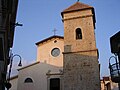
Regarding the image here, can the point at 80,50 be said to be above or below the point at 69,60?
above

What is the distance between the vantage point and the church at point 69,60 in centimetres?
1847

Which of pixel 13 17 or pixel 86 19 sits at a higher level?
pixel 86 19

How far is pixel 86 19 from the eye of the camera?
819 inches

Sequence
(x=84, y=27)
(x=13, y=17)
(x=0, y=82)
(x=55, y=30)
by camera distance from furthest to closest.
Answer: (x=55, y=30) < (x=84, y=27) < (x=13, y=17) < (x=0, y=82)

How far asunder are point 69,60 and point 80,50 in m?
1.49

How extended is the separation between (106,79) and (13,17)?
64.7 ft

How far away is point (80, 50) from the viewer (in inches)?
771

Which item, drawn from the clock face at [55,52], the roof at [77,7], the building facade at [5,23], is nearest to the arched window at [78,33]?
the roof at [77,7]

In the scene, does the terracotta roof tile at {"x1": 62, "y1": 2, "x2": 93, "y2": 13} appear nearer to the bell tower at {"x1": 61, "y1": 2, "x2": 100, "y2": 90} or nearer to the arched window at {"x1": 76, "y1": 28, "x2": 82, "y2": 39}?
the bell tower at {"x1": 61, "y1": 2, "x2": 100, "y2": 90}

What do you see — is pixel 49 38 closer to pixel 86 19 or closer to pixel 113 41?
pixel 86 19

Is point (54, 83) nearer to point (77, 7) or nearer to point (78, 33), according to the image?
point (78, 33)

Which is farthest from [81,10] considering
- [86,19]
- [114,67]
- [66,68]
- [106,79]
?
[106,79]

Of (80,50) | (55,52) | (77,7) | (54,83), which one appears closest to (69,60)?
(80,50)

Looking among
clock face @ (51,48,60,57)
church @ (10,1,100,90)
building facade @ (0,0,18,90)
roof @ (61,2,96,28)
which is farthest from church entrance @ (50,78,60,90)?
building facade @ (0,0,18,90)
